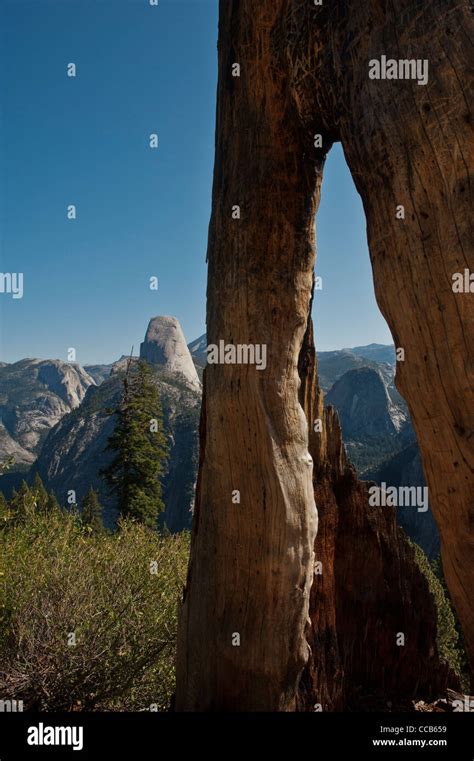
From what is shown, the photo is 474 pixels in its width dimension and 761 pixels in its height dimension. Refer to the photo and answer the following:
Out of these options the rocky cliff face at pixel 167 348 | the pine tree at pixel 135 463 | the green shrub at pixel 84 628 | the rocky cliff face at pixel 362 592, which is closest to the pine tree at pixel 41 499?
the green shrub at pixel 84 628

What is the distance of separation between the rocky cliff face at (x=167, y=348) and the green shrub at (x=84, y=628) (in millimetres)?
154068

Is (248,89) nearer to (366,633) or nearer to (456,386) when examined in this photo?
(456,386)

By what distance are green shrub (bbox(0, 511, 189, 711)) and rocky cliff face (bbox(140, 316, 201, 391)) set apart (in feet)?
505

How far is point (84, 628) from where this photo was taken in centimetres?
688

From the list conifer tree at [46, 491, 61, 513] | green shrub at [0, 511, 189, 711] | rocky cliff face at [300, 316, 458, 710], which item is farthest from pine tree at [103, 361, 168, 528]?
rocky cliff face at [300, 316, 458, 710]

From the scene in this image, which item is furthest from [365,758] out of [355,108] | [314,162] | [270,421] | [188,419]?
[188,419]

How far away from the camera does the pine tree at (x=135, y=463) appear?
84.0ft

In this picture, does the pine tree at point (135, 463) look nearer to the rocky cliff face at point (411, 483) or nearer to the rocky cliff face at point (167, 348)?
the rocky cliff face at point (411, 483)

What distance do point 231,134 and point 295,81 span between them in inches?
26.4

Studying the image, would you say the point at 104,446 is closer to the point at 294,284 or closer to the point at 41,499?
the point at 41,499

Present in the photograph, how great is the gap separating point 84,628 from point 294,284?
5.67 meters

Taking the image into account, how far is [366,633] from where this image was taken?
4973mm

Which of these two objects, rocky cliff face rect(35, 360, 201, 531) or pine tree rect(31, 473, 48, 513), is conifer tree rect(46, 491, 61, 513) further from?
rocky cliff face rect(35, 360, 201, 531)

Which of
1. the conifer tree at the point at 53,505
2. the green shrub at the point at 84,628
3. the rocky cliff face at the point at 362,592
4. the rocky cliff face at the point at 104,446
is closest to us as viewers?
the rocky cliff face at the point at 362,592
